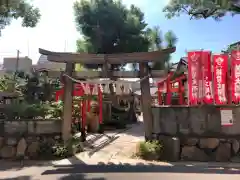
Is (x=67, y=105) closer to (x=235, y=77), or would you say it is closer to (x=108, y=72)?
(x=108, y=72)

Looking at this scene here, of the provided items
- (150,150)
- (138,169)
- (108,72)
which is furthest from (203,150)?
(108,72)

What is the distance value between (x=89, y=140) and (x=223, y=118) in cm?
669

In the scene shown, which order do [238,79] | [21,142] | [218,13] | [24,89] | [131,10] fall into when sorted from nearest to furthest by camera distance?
[238,79], [21,142], [24,89], [218,13], [131,10]

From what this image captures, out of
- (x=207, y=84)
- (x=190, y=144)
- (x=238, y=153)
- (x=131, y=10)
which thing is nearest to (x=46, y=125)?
(x=190, y=144)

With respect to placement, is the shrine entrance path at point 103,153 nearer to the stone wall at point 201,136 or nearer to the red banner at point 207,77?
the stone wall at point 201,136

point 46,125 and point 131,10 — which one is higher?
point 131,10

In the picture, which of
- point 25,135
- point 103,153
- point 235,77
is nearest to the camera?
point 235,77

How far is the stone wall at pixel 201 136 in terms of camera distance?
34.9 feet

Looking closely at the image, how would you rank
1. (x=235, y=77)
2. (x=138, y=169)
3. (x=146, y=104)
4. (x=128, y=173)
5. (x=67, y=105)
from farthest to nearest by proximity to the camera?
1. (x=67, y=105)
2. (x=146, y=104)
3. (x=235, y=77)
4. (x=138, y=169)
5. (x=128, y=173)

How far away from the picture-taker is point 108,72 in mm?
11555

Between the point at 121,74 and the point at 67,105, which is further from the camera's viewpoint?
the point at 67,105

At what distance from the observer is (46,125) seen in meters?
11.8

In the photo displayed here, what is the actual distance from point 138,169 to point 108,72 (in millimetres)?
4035

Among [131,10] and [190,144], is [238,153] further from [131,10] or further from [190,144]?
[131,10]
